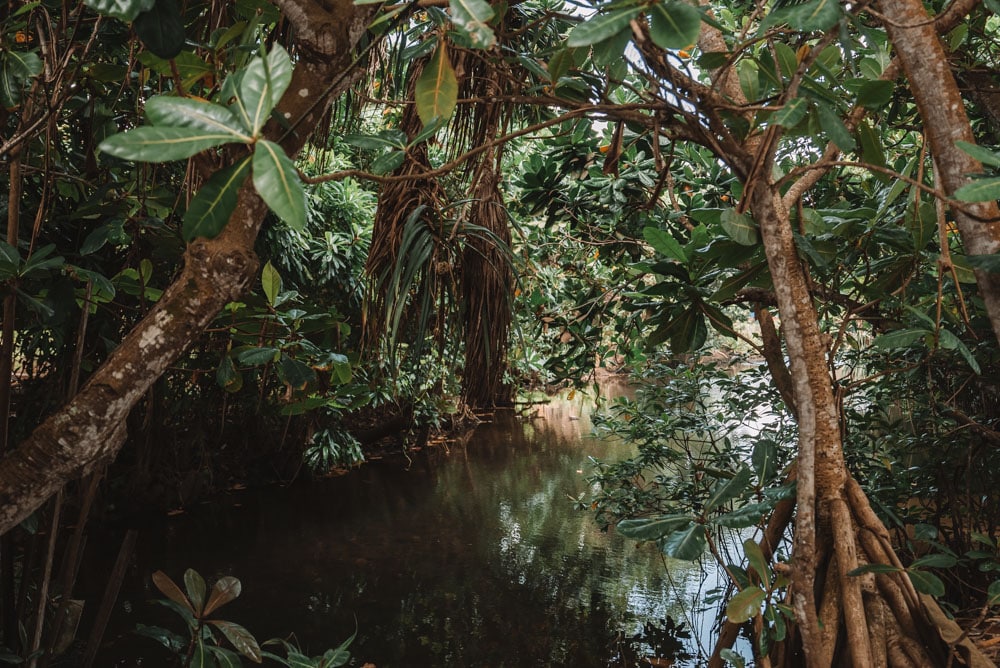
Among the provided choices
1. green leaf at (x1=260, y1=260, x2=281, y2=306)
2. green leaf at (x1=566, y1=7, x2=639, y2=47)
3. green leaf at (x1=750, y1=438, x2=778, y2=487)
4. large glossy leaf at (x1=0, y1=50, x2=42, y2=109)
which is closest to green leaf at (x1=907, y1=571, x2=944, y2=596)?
green leaf at (x1=750, y1=438, x2=778, y2=487)

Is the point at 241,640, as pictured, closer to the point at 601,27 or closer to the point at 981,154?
the point at 601,27

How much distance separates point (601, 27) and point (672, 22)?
0.29 feet

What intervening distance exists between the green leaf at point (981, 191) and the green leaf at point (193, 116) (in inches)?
36.7

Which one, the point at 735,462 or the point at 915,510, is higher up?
the point at 735,462

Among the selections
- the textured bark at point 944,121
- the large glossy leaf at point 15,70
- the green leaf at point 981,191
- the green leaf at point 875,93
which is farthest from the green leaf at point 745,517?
the large glossy leaf at point 15,70

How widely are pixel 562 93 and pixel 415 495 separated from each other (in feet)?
13.5

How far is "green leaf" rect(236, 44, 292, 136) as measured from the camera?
0.68 m

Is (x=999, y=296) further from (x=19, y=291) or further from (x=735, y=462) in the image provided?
(x=735, y=462)

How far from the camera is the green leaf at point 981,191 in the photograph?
0.93m

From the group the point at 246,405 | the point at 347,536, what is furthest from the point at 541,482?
the point at 246,405

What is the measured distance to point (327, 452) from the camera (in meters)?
5.38

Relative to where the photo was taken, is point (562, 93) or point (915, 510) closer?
point (562, 93)

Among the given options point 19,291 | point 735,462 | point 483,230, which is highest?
point 483,230

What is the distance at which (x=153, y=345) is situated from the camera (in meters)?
0.95
